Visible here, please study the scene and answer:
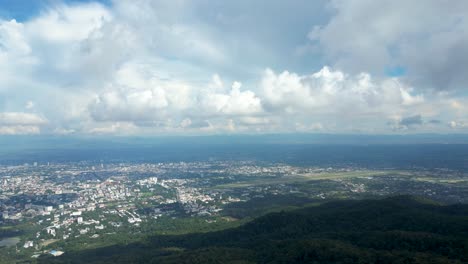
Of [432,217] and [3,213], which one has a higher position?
[432,217]

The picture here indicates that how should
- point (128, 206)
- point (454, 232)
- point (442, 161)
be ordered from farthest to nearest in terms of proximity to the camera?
point (442, 161) < point (128, 206) < point (454, 232)

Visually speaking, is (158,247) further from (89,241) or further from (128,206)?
(128,206)

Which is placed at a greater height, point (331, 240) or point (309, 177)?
point (331, 240)

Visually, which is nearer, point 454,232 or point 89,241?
point 454,232

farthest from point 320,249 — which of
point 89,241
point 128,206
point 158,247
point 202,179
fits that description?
point 202,179

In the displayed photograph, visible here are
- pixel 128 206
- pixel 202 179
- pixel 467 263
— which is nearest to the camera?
pixel 467 263

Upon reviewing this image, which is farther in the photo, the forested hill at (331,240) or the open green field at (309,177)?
the open green field at (309,177)

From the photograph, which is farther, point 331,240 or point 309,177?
point 309,177
